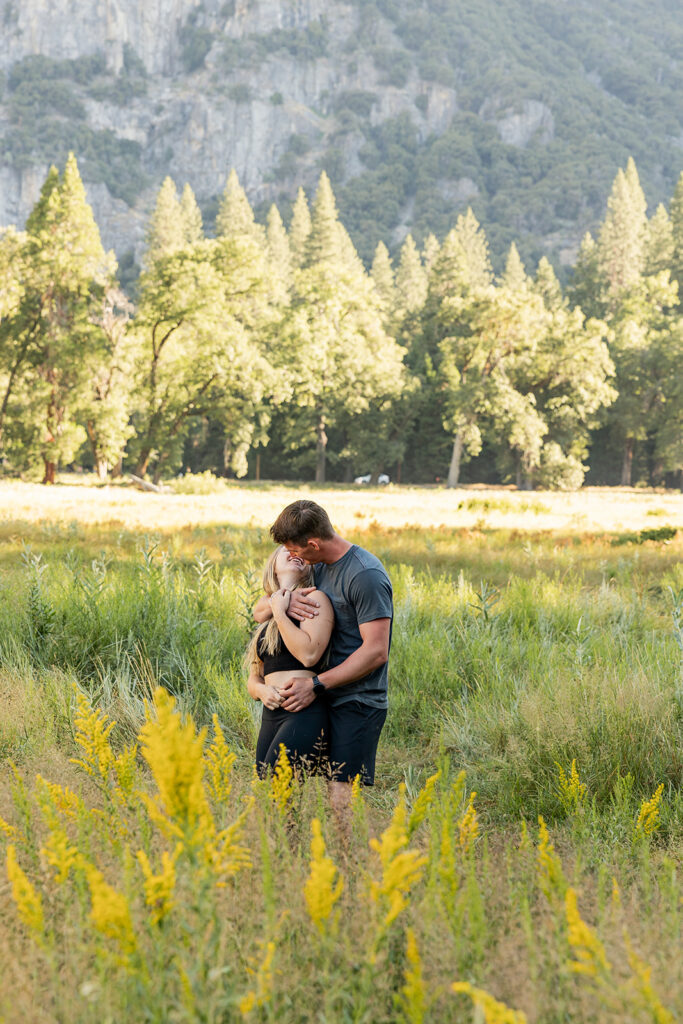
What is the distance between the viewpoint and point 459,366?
48125mm

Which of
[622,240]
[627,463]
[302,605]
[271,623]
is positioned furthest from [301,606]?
[622,240]

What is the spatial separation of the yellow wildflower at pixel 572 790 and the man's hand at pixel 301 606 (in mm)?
1298

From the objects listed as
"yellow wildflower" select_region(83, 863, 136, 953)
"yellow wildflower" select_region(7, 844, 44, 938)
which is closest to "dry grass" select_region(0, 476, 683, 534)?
"yellow wildflower" select_region(7, 844, 44, 938)

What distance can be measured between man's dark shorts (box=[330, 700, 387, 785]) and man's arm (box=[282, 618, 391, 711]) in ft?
0.52

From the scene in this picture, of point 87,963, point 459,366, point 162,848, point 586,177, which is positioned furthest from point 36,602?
point 586,177

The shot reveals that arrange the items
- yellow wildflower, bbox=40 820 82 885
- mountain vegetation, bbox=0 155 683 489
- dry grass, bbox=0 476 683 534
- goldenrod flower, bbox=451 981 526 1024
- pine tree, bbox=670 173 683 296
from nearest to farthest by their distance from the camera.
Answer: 1. goldenrod flower, bbox=451 981 526 1024
2. yellow wildflower, bbox=40 820 82 885
3. dry grass, bbox=0 476 683 534
4. mountain vegetation, bbox=0 155 683 489
5. pine tree, bbox=670 173 683 296

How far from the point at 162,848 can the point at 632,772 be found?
104 inches

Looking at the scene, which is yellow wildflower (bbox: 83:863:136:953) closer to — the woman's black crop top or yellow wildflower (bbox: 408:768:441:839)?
yellow wildflower (bbox: 408:768:441:839)

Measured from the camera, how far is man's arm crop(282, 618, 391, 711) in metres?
3.58

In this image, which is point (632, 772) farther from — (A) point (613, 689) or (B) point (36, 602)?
(B) point (36, 602)

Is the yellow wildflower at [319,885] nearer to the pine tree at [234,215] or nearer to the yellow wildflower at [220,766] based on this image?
the yellow wildflower at [220,766]

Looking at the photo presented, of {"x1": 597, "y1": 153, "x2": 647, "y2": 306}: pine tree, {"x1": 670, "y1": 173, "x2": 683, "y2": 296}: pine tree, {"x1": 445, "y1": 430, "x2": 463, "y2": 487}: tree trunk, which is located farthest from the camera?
{"x1": 597, "y1": 153, "x2": 647, "y2": 306}: pine tree

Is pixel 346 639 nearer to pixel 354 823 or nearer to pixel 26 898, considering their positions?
pixel 354 823

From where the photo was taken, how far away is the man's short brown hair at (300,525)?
364 centimetres
